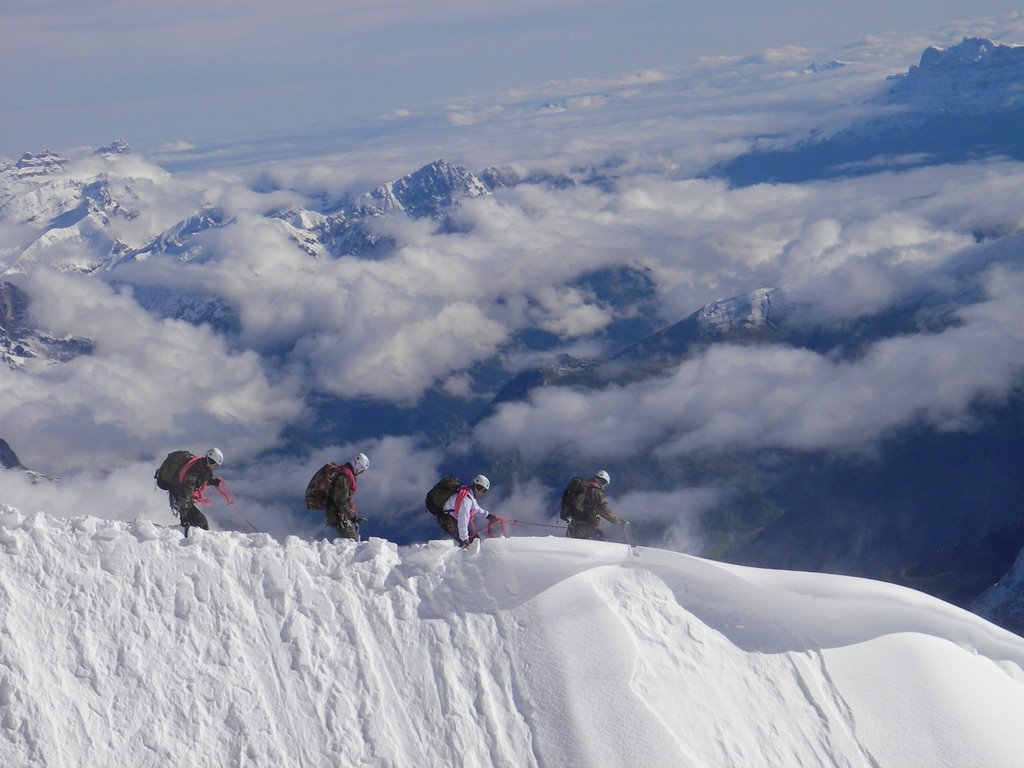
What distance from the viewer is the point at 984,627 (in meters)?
29.3

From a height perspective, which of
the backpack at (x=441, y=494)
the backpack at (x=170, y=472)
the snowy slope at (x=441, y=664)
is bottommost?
the snowy slope at (x=441, y=664)

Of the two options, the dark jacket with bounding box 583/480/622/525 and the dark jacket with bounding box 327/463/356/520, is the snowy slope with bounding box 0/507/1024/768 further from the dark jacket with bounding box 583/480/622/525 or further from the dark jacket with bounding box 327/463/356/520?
the dark jacket with bounding box 583/480/622/525

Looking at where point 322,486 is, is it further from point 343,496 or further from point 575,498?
point 575,498

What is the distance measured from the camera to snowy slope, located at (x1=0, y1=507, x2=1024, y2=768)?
2205 centimetres

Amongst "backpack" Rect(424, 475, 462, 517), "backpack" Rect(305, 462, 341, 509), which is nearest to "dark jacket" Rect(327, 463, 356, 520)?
"backpack" Rect(305, 462, 341, 509)

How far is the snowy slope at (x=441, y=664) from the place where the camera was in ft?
72.3

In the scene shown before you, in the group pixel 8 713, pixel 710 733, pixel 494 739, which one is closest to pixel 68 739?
pixel 8 713

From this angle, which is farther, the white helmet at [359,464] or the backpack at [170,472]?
the white helmet at [359,464]

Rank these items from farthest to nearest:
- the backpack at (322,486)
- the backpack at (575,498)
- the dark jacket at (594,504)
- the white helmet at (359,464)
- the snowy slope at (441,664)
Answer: the dark jacket at (594,504) < the backpack at (575,498) < the white helmet at (359,464) < the backpack at (322,486) < the snowy slope at (441,664)

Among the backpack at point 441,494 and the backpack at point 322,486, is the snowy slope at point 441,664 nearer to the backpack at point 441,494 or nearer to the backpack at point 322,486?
the backpack at point 441,494

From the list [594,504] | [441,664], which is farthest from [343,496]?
[594,504]

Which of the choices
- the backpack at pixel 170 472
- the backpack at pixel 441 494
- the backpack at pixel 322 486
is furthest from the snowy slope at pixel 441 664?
the backpack at pixel 170 472

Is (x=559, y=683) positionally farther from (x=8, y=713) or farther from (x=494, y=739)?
(x=8, y=713)

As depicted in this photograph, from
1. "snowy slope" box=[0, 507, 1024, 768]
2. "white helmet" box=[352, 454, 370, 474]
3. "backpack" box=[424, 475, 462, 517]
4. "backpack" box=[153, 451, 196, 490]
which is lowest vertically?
"snowy slope" box=[0, 507, 1024, 768]
